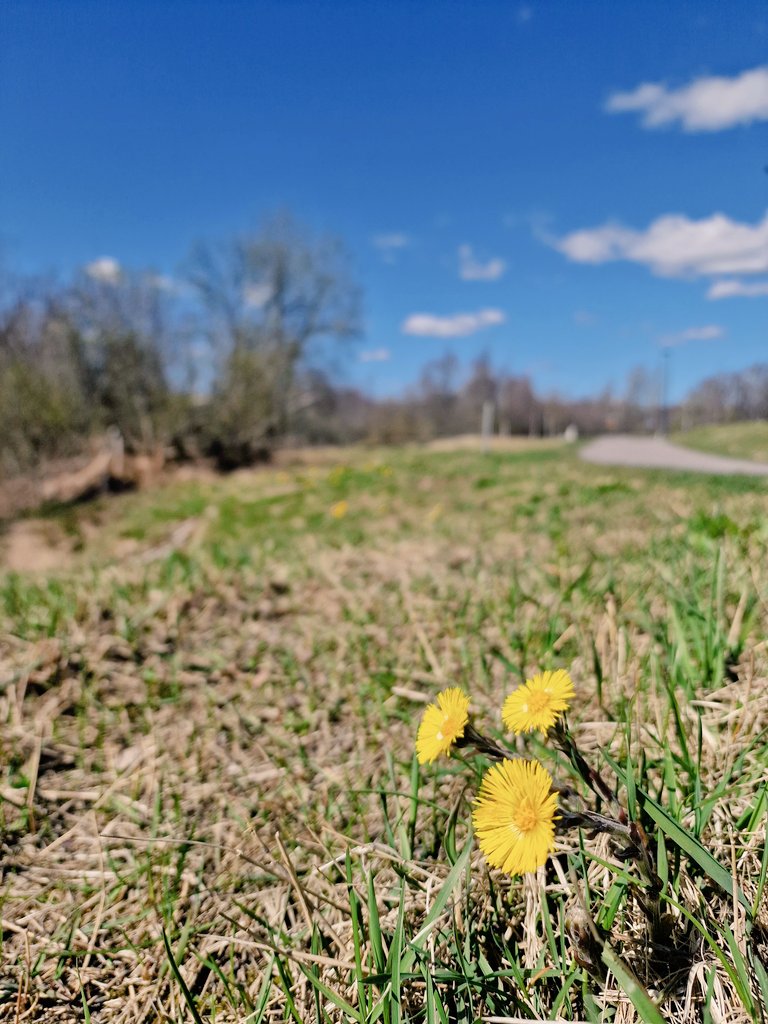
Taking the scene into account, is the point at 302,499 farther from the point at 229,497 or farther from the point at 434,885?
the point at 434,885

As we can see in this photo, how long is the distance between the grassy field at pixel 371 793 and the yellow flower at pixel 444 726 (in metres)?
0.16

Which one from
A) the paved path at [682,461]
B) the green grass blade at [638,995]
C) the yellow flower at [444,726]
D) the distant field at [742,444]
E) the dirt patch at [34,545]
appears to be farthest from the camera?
the distant field at [742,444]

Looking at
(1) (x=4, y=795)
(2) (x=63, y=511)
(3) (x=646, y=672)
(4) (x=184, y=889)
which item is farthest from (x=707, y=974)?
(2) (x=63, y=511)

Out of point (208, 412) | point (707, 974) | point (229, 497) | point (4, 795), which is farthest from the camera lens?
point (208, 412)

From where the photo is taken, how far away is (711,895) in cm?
88

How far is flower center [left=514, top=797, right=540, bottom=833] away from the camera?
2.39 ft

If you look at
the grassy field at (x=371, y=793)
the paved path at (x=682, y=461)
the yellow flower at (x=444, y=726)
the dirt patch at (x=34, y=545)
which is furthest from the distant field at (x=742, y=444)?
the dirt patch at (x=34, y=545)

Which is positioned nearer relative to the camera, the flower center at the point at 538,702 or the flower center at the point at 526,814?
the flower center at the point at 526,814

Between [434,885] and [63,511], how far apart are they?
60.4 feet


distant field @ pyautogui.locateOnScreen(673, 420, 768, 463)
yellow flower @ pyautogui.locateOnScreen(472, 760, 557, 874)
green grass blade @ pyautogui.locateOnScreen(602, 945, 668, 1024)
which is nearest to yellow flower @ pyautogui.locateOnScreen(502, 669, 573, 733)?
yellow flower @ pyautogui.locateOnScreen(472, 760, 557, 874)

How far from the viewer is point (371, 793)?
140 centimetres

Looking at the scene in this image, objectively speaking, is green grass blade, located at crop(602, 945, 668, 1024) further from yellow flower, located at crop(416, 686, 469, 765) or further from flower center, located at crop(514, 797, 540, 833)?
yellow flower, located at crop(416, 686, 469, 765)

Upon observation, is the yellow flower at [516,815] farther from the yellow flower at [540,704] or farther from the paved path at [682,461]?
the paved path at [682,461]

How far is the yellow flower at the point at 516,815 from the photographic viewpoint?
2.34 ft
